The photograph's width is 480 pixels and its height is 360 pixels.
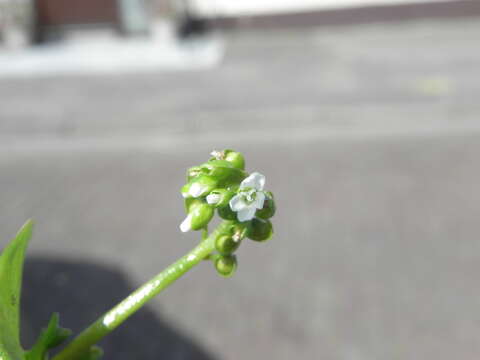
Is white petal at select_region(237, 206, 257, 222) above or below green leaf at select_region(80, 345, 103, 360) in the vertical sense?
above

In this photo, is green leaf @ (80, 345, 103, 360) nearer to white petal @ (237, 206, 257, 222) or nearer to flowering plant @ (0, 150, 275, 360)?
flowering plant @ (0, 150, 275, 360)

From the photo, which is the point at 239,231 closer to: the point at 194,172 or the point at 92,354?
the point at 194,172

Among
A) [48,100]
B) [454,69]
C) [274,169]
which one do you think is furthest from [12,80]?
[454,69]

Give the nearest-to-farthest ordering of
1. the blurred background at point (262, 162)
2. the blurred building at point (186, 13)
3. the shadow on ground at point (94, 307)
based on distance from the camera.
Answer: the shadow on ground at point (94, 307) < the blurred background at point (262, 162) < the blurred building at point (186, 13)

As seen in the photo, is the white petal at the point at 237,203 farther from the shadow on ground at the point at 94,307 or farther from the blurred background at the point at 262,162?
the shadow on ground at the point at 94,307

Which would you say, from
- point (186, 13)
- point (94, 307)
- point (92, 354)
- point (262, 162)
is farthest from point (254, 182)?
point (186, 13)

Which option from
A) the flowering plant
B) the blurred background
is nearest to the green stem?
the flowering plant

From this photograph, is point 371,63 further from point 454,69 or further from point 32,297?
point 32,297

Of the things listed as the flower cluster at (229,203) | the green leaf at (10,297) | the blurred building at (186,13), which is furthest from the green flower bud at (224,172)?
the blurred building at (186,13)
